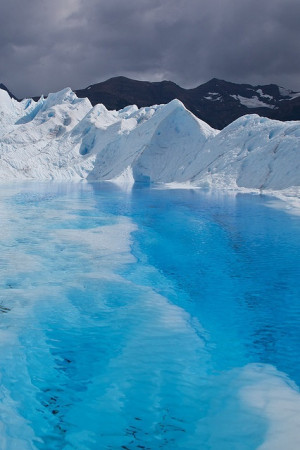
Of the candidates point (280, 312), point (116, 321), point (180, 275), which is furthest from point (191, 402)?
point (180, 275)

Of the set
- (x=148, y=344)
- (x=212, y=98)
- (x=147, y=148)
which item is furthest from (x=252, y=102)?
(x=148, y=344)

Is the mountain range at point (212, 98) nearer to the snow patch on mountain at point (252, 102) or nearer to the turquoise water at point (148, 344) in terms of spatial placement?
the snow patch on mountain at point (252, 102)

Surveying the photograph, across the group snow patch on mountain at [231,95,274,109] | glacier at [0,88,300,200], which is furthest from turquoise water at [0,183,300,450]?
snow patch on mountain at [231,95,274,109]

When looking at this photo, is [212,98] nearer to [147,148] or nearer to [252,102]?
[252,102]

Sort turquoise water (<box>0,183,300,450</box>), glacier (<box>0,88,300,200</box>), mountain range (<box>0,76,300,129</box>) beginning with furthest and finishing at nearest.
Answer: mountain range (<box>0,76,300,129</box>)
glacier (<box>0,88,300,200</box>)
turquoise water (<box>0,183,300,450</box>)

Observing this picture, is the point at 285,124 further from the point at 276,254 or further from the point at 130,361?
the point at 130,361

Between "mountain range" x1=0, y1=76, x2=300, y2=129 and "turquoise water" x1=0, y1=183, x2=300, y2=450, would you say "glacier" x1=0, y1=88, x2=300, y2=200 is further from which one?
"mountain range" x1=0, y1=76, x2=300, y2=129

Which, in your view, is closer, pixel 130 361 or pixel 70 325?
pixel 130 361
